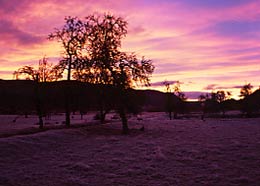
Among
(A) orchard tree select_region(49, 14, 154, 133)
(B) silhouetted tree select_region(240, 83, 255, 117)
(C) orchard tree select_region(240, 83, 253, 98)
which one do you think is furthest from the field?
(C) orchard tree select_region(240, 83, 253, 98)

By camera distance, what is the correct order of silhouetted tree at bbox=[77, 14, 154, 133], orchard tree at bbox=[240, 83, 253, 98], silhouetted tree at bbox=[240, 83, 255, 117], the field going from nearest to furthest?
the field
silhouetted tree at bbox=[77, 14, 154, 133]
silhouetted tree at bbox=[240, 83, 255, 117]
orchard tree at bbox=[240, 83, 253, 98]

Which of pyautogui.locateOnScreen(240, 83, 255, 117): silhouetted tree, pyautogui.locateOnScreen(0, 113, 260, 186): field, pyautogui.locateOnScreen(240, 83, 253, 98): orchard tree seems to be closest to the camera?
pyautogui.locateOnScreen(0, 113, 260, 186): field

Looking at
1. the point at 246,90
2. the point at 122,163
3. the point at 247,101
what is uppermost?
the point at 246,90

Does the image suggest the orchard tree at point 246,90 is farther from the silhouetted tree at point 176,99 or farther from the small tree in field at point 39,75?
the small tree in field at point 39,75

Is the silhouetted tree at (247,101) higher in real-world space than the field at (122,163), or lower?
higher

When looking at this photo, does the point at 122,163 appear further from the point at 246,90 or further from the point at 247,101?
the point at 246,90

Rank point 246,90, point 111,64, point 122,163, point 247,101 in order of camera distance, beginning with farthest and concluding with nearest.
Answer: point 246,90 < point 247,101 < point 111,64 < point 122,163

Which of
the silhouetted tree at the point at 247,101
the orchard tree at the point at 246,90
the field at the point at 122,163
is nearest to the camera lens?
the field at the point at 122,163

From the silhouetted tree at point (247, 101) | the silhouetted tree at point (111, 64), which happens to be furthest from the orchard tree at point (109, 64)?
the silhouetted tree at point (247, 101)

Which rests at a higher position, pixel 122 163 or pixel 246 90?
pixel 246 90

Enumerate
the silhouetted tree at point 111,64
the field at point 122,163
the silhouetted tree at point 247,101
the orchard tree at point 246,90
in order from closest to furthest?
the field at point 122,163 < the silhouetted tree at point 111,64 < the silhouetted tree at point 247,101 < the orchard tree at point 246,90

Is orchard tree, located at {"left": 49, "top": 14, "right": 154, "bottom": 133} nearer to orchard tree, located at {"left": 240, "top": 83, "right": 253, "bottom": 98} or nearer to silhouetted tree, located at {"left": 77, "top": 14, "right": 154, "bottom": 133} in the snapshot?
silhouetted tree, located at {"left": 77, "top": 14, "right": 154, "bottom": 133}

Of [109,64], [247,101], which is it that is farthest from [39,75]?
[247,101]

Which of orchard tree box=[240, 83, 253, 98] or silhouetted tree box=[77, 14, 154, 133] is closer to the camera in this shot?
silhouetted tree box=[77, 14, 154, 133]
